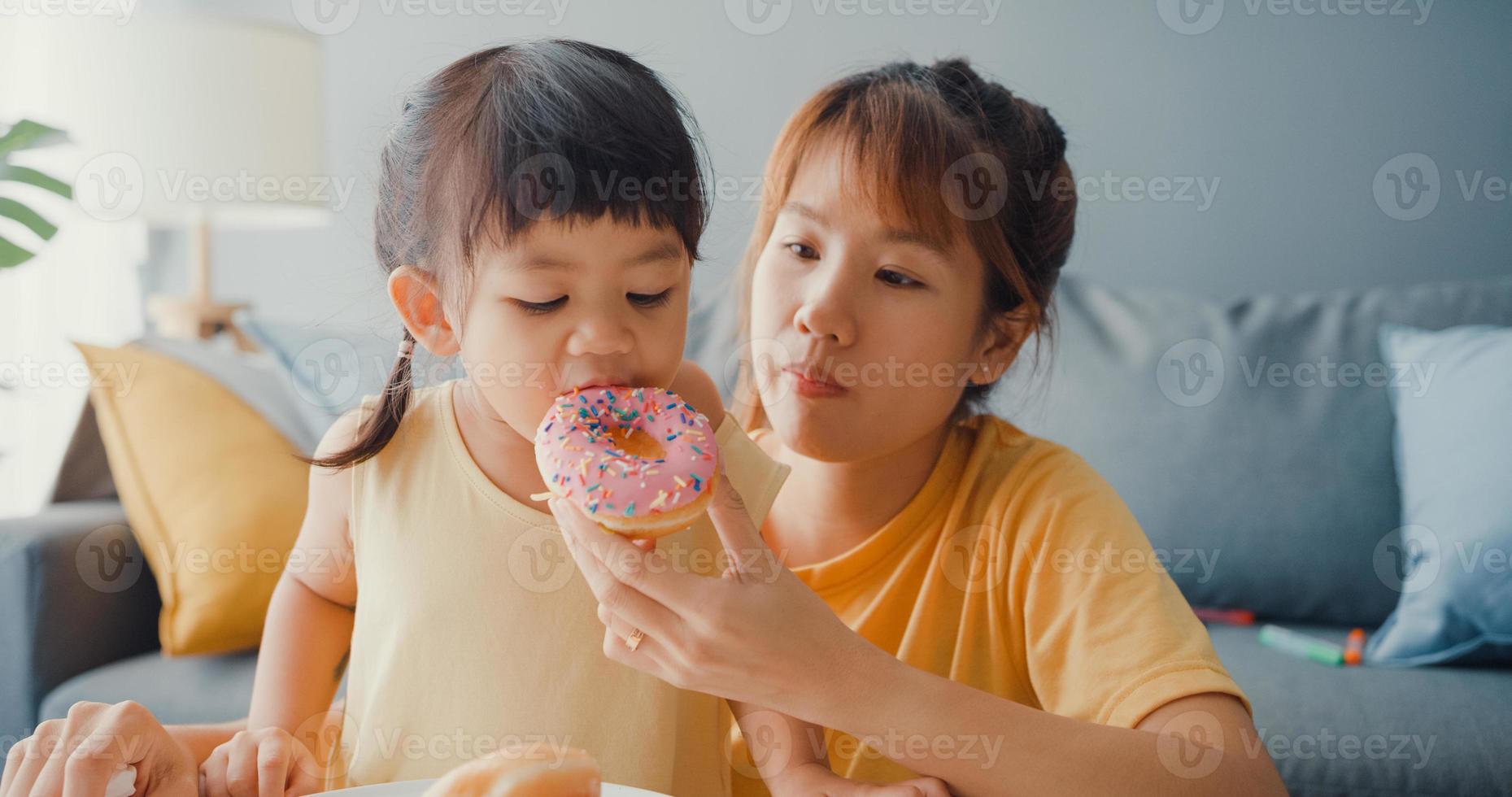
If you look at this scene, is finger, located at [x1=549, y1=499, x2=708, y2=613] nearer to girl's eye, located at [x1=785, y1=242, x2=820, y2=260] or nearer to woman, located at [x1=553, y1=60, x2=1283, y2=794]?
woman, located at [x1=553, y1=60, x2=1283, y2=794]

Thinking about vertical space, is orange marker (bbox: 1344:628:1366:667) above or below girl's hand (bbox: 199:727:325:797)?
below

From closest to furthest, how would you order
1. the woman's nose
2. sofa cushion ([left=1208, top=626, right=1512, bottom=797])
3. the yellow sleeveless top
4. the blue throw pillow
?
the yellow sleeveless top
the woman's nose
sofa cushion ([left=1208, top=626, right=1512, bottom=797])
the blue throw pillow

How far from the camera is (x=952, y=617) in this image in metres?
1.36

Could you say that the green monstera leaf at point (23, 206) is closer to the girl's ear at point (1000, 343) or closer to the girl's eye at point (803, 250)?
the girl's eye at point (803, 250)

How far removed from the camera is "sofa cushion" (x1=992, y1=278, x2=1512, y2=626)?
209 centimetres

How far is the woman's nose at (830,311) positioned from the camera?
1.21m

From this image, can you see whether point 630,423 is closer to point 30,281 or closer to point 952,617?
point 952,617

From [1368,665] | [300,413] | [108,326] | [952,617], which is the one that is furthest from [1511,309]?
[108,326]

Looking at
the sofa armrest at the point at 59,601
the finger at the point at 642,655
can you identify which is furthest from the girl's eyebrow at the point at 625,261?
the sofa armrest at the point at 59,601

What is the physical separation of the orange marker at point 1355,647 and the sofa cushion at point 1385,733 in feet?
0.30

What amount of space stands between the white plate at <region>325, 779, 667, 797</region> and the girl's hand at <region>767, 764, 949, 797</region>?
236 millimetres

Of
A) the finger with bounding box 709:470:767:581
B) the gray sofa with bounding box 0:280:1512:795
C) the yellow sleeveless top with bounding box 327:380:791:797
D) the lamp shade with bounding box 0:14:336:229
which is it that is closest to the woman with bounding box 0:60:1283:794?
the finger with bounding box 709:470:767:581

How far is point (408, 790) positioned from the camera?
77 centimetres

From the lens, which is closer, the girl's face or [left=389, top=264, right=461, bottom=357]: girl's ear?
the girl's face
